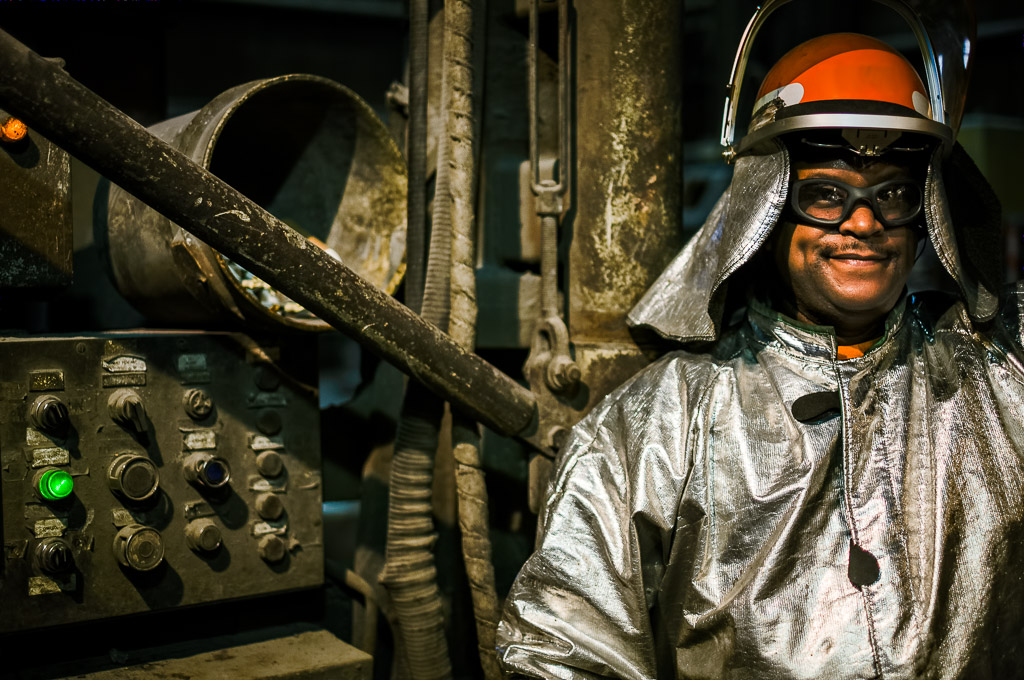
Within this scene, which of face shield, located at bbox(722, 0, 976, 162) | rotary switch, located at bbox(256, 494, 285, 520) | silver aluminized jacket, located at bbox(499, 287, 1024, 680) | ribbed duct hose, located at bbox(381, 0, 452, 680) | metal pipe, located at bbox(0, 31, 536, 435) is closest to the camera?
metal pipe, located at bbox(0, 31, 536, 435)

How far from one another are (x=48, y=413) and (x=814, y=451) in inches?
48.3

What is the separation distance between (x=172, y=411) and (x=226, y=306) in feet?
0.67

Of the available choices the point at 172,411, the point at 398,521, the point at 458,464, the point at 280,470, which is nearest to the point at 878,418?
the point at 458,464

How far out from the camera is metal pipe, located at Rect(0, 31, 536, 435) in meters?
1.22

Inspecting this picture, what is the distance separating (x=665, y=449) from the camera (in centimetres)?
162

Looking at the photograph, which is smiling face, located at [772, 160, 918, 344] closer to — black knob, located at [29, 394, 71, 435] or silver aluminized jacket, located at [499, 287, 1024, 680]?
silver aluminized jacket, located at [499, 287, 1024, 680]

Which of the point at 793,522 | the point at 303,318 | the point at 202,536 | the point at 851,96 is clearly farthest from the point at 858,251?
the point at 202,536

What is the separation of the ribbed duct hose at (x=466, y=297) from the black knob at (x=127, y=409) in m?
0.57

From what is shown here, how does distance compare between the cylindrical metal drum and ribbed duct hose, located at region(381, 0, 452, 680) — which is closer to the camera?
the cylindrical metal drum

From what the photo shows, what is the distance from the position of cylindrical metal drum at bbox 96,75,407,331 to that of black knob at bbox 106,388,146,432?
20cm

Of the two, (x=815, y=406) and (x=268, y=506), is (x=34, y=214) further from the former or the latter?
(x=815, y=406)

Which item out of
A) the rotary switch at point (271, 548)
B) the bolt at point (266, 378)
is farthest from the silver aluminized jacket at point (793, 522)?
Answer: the bolt at point (266, 378)

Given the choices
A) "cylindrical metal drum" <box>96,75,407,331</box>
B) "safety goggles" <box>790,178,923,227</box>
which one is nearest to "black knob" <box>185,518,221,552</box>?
"cylindrical metal drum" <box>96,75,407,331</box>

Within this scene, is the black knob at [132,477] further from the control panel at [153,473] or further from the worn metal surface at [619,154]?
the worn metal surface at [619,154]
